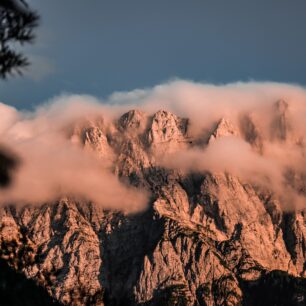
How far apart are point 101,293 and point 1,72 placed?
47048 millimetres

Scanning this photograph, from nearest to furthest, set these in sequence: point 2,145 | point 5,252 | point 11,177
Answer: point 11,177 < point 2,145 < point 5,252

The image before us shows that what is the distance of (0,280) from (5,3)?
30.7 meters

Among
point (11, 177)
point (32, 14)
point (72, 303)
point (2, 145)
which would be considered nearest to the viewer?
point (32, 14)

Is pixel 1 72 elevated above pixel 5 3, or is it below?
below

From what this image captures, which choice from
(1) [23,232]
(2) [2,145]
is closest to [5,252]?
(1) [23,232]

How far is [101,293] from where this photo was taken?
83062mm

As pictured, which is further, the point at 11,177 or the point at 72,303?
the point at 72,303

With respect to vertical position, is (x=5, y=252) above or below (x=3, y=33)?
below

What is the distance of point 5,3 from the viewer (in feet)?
129

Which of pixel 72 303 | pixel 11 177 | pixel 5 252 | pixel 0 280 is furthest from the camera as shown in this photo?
pixel 72 303

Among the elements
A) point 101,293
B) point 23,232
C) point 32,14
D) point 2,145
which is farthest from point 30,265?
point 32,14

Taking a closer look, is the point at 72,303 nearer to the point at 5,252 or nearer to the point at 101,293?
the point at 101,293

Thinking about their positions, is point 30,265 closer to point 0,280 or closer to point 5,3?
point 0,280

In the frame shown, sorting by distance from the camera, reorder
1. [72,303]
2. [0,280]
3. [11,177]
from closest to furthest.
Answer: [11,177] < [0,280] < [72,303]
